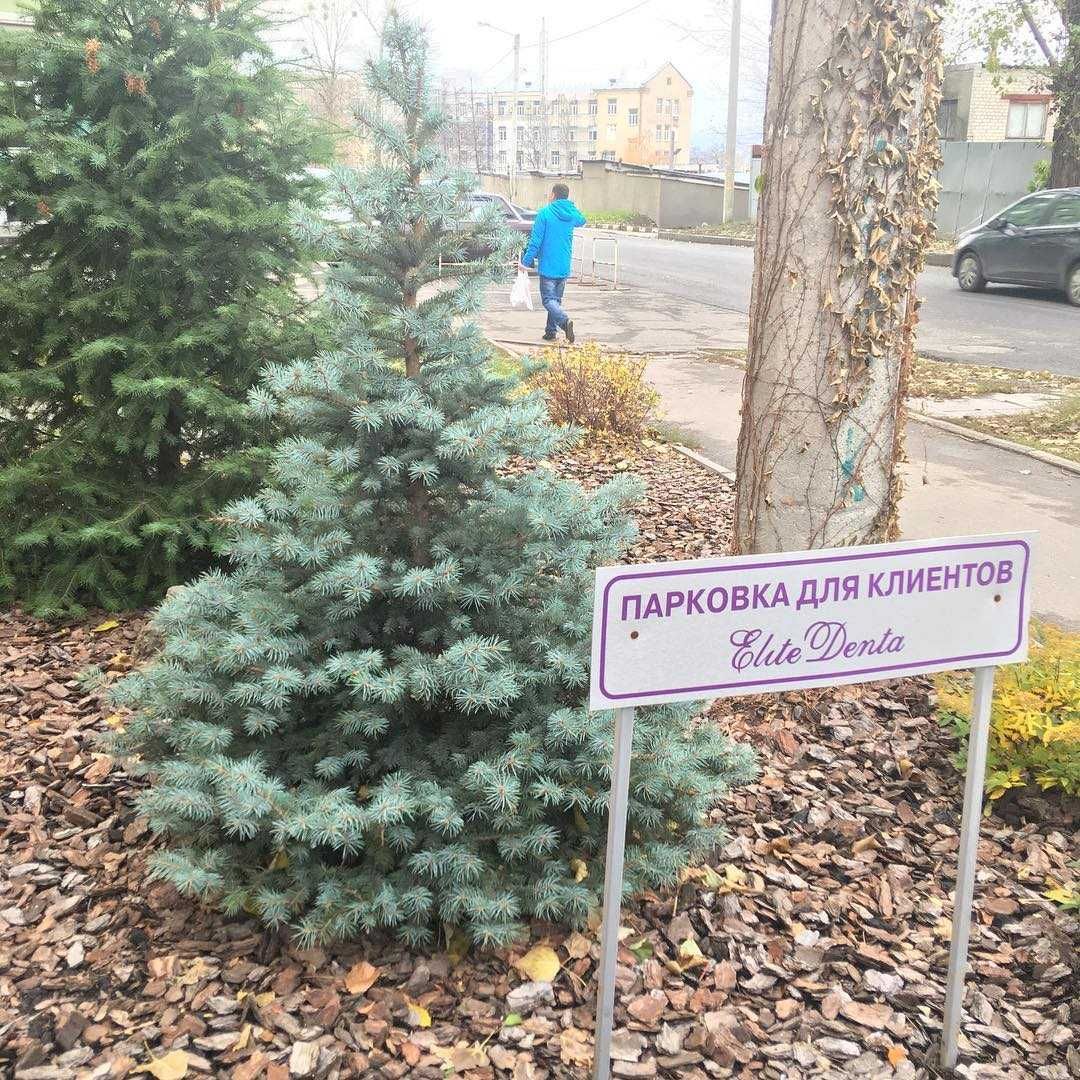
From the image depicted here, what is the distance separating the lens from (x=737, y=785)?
3176 millimetres

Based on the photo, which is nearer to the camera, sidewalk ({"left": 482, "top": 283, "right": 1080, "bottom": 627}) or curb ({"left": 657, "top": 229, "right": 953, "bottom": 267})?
sidewalk ({"left": 482, "top": 283, "right": 1080, "bottom": 627})

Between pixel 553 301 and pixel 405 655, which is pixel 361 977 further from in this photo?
pixel 553 301

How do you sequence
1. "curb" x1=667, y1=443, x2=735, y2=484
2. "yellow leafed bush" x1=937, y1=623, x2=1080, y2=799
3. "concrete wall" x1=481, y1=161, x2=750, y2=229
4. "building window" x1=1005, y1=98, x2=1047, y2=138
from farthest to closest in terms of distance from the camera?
"concrete wall" x1=481, y1=161, x2=750, y2=229
"building window" x1=1005, y1=98, x2=1047, y2=138
"curb" x1=667, y1=443, x2=735, y2=484
"yellow leafed bush" x1=937, y1=623, x2=1080, y2=799

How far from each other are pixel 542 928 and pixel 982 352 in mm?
11074

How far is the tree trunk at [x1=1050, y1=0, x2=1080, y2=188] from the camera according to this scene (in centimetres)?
1911

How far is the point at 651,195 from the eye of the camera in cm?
4262

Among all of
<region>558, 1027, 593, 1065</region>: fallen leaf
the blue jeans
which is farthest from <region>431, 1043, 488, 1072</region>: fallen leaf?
the blue jeans

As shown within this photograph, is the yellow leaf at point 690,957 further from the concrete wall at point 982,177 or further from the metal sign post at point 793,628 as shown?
the concrete wall at point 982,177

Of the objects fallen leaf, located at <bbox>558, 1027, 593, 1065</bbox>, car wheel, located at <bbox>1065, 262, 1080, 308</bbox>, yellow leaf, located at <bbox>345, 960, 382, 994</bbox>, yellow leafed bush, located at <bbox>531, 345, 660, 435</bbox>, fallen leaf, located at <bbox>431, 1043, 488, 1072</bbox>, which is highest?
car wheel, located at <bbox>1065, 262, 1080, 308</bbox>

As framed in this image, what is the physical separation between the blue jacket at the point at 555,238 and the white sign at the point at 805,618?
10.3 metres

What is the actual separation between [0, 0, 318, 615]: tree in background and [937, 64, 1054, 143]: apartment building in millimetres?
38134

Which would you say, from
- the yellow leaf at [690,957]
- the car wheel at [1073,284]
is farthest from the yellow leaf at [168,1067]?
the car wheel at [1073,284]

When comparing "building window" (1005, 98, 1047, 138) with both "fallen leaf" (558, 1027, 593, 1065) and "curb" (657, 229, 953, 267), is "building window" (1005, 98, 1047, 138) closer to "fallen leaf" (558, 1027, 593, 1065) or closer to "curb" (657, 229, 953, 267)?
"curb" (657, 229, 953, 267)

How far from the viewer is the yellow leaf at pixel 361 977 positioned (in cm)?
247
